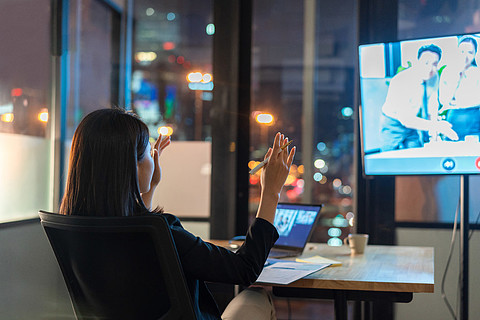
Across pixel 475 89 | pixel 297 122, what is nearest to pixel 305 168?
pixel 297 122

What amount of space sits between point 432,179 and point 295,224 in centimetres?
96

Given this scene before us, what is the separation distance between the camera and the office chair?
3.72 ft

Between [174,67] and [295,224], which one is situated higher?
[174,67]

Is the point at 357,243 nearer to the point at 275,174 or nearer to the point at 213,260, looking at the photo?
the point at 275,174

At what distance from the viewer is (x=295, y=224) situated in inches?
83.7

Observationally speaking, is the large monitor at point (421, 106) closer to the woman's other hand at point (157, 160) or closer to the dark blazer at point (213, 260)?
the woman's other hand at point (157, 160)

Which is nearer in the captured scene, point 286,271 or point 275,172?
point 275,172

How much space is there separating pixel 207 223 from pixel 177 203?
23cm

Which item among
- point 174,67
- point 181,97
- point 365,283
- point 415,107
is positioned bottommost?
point 365,283

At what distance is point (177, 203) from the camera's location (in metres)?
3.15

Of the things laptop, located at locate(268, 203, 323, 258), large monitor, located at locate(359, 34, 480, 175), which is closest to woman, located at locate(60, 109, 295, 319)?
laptop, located at locate(268, 203, 323, 258)

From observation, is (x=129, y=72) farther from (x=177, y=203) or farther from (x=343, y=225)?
(x=343, y=225)

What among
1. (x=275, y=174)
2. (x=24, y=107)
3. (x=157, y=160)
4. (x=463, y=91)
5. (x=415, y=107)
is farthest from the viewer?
(x=24, y=107)

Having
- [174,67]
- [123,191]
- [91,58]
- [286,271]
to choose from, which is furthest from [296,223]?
[91,58]
